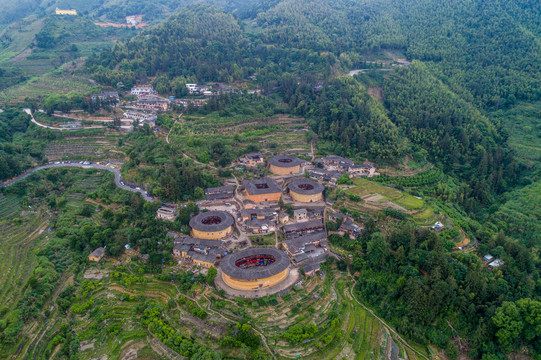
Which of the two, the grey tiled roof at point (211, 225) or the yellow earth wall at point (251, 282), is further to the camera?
the grey tiled roof at point (211, 225)

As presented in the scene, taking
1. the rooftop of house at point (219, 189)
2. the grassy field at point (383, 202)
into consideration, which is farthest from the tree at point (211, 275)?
the grassy field at point (383, 202)

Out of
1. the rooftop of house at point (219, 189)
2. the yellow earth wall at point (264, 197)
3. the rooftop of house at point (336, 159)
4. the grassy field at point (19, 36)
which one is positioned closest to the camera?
the yellow earth wall at point (264, 197)

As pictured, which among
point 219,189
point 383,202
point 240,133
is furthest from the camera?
point 240,133

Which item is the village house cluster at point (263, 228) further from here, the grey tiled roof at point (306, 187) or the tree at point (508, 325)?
the tree at point (508, 325)

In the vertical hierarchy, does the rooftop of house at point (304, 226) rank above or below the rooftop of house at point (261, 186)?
below

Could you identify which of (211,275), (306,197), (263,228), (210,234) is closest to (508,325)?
(263,228)

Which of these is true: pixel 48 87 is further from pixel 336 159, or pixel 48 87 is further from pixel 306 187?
pixel 336 159
